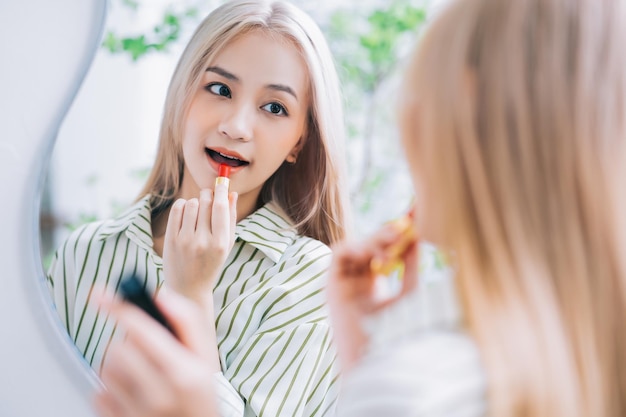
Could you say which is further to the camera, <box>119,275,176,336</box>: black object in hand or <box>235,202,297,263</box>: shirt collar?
<box>235,202,297,263</box>: shirt collar

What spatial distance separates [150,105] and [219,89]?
187 mm

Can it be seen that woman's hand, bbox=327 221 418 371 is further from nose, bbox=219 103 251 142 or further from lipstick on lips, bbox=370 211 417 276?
nose, bbox=219 103 251 142

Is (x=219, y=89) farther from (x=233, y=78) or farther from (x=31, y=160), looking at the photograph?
(x=31, y=160)

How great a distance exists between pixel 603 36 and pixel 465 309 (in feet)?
0.62

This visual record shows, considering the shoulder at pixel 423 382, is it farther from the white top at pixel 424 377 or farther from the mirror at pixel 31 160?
the mirror at pixel 31 160

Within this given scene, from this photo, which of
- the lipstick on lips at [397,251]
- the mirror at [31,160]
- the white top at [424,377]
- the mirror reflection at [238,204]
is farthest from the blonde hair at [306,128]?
the white top at [424,377]

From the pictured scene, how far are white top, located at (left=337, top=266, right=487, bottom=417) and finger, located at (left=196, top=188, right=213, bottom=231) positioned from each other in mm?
268

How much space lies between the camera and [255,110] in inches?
28.7

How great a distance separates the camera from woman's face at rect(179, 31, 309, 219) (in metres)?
0.72

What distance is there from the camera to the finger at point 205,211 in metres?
0.68

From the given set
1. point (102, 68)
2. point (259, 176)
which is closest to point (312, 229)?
point (259, 176)

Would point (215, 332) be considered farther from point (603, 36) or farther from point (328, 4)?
point (328, 4)

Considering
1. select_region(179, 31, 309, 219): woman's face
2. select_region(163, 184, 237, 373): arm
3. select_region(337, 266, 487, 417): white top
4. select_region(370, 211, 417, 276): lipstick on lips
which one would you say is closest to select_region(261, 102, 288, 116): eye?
select_region(179, 31, 309, 219): woman's face

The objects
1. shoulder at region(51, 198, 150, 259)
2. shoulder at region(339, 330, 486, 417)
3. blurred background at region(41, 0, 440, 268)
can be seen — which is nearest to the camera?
shoulder at region(339, 330, 486, 417)
